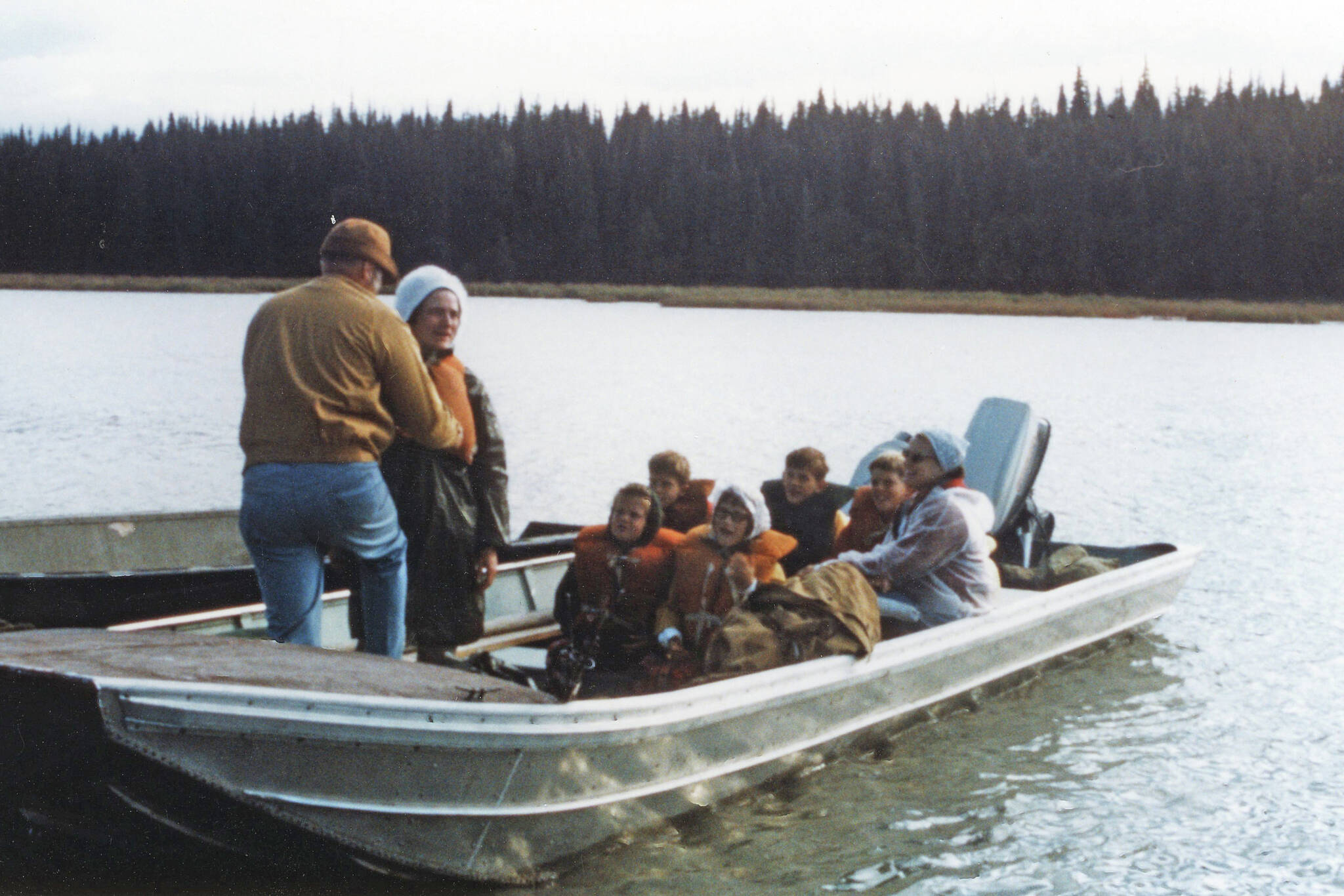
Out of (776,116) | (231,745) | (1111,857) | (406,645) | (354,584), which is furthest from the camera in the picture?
(776,116)

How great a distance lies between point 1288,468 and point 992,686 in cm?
1422

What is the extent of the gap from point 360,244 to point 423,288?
458 millimetres

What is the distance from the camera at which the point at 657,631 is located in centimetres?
580

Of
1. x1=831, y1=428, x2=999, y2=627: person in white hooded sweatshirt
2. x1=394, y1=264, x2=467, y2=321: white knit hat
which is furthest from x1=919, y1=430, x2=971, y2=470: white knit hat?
x1=394, y1=264, x2=467, y2=321: white knit hat

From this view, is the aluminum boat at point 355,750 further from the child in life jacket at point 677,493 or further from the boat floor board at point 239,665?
the child in life jacket at point 677,493

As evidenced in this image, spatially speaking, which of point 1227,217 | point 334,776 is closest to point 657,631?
point 334,776

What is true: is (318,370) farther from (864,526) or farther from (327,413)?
(864,526)

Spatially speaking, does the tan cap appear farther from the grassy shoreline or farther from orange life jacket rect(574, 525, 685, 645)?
the grassy shoreline

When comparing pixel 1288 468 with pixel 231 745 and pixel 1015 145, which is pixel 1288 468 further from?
pixel 1015 145

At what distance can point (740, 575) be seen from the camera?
5.69 meters

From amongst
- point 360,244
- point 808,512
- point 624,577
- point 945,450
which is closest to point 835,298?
point 808,512

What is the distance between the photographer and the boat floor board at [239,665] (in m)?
3.86

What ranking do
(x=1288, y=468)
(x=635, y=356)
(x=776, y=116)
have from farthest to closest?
(x=776, y=116)
(x=635, y=356)
(x=1288, y=468)

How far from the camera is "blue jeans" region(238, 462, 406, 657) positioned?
4188 millimetres
